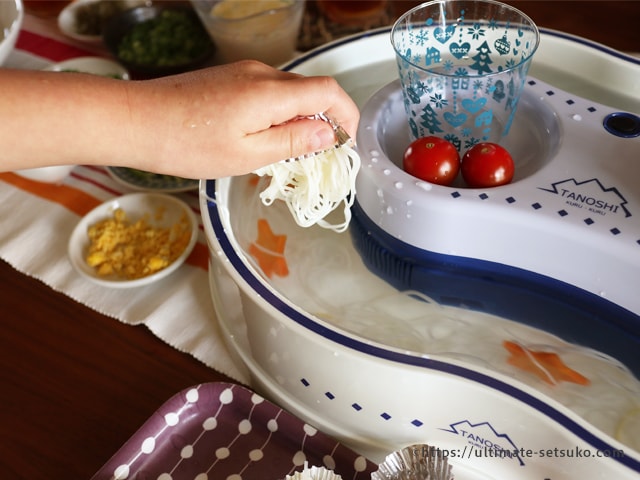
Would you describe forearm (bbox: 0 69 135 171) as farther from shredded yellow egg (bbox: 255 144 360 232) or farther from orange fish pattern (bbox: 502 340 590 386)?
orange fish pattern (bbox: 502 340 590 386)

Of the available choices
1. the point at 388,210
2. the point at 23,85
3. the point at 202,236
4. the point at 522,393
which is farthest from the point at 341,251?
the point at 23,85

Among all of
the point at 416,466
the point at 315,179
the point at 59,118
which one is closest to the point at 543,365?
the point at 416,466

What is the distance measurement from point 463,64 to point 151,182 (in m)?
0.51

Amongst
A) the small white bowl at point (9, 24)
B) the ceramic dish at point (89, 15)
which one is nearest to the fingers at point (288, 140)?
the small white bowl at point (9, 24)

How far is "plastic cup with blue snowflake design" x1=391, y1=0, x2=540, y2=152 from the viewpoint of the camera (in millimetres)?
861

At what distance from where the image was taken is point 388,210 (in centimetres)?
83

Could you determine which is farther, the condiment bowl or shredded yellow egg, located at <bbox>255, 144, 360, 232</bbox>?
the condiment bowl

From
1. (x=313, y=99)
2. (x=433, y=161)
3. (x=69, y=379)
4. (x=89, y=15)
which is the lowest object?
(x=69, y=379)

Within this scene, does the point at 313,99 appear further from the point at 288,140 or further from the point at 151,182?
the point at 151,182

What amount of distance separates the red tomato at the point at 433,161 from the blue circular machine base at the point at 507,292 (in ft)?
0.28

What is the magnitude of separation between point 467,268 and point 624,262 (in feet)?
0.58

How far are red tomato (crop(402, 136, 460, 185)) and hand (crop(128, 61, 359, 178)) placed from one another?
0.48 feet

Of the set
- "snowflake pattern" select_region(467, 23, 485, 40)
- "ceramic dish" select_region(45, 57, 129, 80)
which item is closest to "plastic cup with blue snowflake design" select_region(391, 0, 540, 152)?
"snowflake pattern" select_region(467, 23, 485, 40)

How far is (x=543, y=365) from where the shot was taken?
80cm
